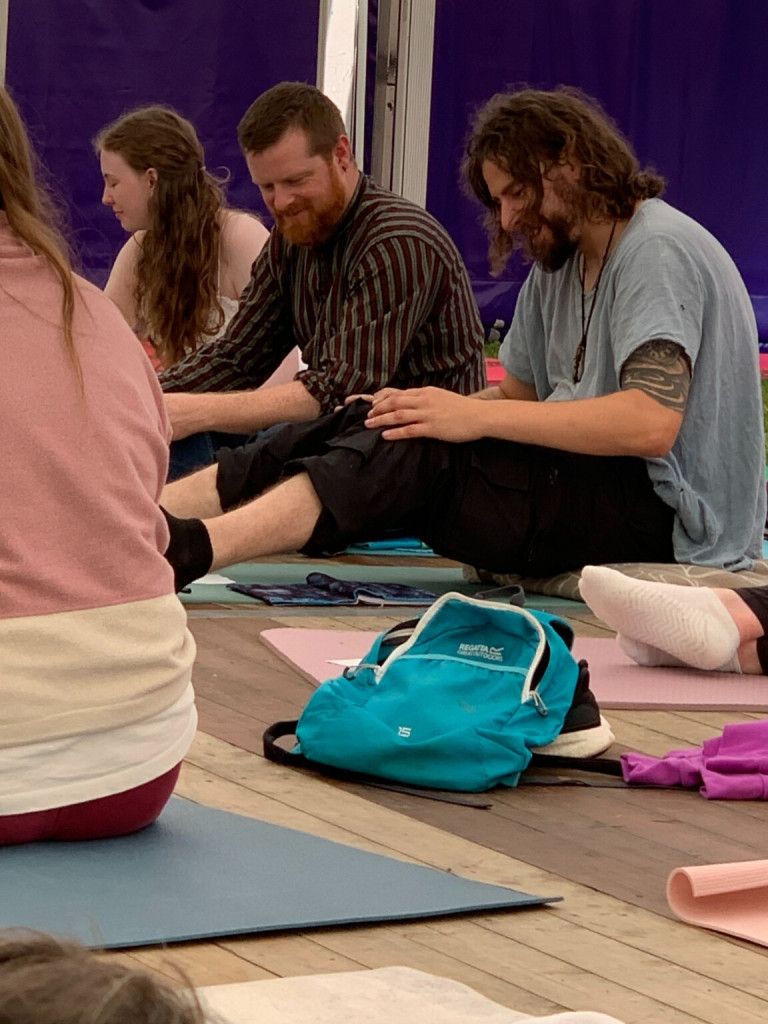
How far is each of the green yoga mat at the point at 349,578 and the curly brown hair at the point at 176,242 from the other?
78cm

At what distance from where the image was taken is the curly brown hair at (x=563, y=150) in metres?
3.33

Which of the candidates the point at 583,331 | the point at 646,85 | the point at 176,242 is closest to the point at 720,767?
the point at 583,331

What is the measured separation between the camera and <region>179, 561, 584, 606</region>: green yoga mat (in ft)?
11.1

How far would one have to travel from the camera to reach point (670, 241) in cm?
327

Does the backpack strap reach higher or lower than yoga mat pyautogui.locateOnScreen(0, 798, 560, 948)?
lower

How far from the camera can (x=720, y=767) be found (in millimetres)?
2166

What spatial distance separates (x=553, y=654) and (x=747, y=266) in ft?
22.9

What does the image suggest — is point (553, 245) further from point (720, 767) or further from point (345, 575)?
point (720, 767)

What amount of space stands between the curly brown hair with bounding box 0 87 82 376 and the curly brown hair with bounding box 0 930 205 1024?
1161 mm

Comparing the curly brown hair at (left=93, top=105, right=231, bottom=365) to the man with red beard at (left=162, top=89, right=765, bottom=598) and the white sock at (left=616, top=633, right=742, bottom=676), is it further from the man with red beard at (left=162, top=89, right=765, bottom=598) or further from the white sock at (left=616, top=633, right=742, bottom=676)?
the white sock at (left=616, top=633, right=742, bottom=676)

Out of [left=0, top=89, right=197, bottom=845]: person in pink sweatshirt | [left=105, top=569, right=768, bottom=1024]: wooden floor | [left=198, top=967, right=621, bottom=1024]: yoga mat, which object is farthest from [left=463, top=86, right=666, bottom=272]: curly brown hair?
[left=198, top=967, right=621, bottom=1024]: yoga mat

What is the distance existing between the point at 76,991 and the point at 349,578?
323 centimetres

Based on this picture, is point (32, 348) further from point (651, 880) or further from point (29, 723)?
point (651, 880)

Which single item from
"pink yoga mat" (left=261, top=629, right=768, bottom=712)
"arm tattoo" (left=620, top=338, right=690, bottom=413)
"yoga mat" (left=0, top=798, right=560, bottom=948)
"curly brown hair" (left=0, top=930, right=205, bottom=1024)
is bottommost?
"pink yoga mat" (left=261, top=629, right=768, bottom=712)
